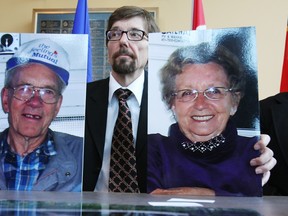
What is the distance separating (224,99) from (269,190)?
0.96ft

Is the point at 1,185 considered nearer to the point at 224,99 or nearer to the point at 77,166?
the point at 77,166

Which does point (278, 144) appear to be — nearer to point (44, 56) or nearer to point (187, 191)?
point (187, 191)

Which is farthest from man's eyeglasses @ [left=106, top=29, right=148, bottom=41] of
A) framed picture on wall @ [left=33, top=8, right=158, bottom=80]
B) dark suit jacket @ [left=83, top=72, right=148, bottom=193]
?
framed picture on wall @ [left=33, top=8, right=158, bottom=80]

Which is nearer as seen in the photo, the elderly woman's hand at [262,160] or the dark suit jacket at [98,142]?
the elderly woman's hand at [262,160]

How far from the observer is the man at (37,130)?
19.1 inches

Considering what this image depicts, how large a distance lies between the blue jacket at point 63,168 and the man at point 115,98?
0.13 meters

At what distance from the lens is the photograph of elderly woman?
0.47 m

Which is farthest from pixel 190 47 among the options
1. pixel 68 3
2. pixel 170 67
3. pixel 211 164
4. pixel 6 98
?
pixel 68 3

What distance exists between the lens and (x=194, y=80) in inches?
19.1

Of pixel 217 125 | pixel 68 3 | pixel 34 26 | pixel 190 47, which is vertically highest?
pixel 68 3

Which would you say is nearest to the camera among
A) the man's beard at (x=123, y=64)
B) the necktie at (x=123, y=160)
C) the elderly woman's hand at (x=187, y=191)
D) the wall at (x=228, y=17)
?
the elderly woman's hand at (x=187, y=191)

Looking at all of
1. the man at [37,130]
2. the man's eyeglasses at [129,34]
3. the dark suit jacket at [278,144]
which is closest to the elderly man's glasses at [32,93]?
the man at [37,130]

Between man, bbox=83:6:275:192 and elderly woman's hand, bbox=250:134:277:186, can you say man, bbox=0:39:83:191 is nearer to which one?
man, bbox=83:6:275:192

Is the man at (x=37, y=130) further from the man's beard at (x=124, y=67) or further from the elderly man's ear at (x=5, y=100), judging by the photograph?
the man's beard at (x=124, y=67)
